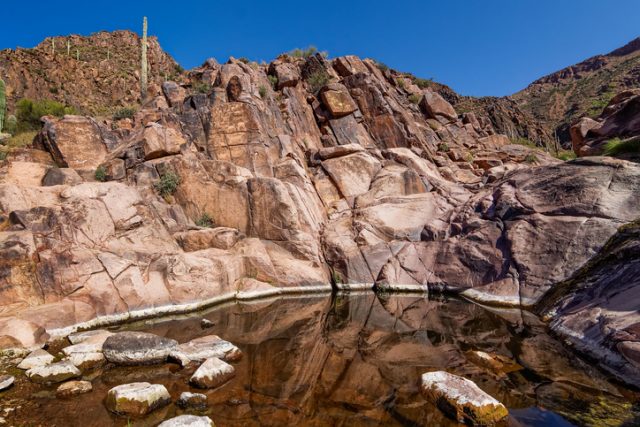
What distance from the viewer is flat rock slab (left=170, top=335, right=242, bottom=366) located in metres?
9.09

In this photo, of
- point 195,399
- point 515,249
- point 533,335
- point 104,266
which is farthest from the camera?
point 515,249

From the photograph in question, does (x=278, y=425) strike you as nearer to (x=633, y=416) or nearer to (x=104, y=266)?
(x=633, y=416)

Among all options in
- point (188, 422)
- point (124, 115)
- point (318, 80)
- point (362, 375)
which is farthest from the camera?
point (318, 80)

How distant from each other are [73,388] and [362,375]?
20.7 feet

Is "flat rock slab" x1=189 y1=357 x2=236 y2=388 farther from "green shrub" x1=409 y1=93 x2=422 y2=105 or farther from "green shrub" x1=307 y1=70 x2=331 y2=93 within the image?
"green shrub" x1=409 y1=93 x2=422 y2=105

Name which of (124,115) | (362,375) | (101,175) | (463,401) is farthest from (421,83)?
(463,401)

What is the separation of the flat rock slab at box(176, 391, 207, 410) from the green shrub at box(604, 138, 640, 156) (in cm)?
2116

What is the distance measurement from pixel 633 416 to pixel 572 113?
7645 centimetres

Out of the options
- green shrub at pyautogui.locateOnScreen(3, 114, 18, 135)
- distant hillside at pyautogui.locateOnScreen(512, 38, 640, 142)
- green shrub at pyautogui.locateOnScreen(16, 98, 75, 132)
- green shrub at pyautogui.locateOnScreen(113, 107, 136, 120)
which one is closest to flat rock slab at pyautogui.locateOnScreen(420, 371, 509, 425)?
green shrub at pyautogui.locateOnScreen(113, 107, 136, 120)

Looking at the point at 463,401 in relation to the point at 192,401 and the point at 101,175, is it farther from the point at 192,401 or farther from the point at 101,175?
the point at 101,175

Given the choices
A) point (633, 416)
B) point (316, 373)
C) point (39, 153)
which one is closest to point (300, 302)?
point (316, 373)

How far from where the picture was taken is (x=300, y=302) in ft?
55.9

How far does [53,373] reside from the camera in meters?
8.15

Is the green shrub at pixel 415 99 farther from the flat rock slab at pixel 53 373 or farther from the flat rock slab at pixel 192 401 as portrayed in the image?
the flat rock slab at pixel 53 373
